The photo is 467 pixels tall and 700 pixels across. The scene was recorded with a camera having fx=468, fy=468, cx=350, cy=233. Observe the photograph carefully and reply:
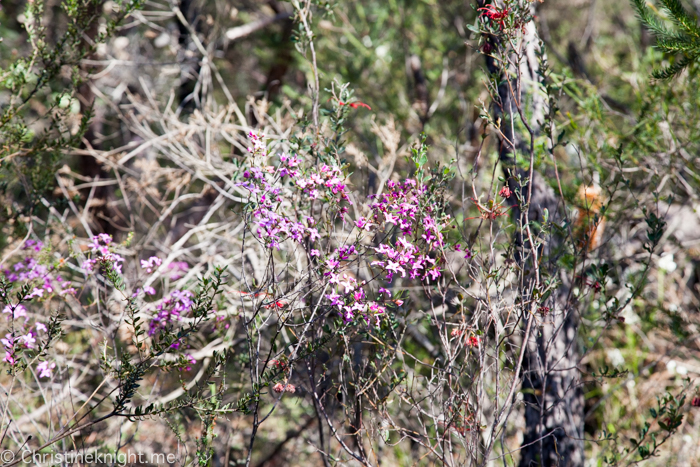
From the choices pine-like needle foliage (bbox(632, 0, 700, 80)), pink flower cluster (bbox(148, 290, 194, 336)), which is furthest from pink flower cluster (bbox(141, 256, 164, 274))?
pine-like needle foliage (bbox(632, 0, 700, 80))

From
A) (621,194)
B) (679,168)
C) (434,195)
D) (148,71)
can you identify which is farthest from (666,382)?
(148,71)

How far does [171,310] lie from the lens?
8.07ft

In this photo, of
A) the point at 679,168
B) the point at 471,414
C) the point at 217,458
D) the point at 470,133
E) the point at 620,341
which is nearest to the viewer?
the point at 471,414

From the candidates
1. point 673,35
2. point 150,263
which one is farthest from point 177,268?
point 673,35

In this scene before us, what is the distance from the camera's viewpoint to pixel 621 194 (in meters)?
4.05

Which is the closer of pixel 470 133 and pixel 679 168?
pixel 679 168

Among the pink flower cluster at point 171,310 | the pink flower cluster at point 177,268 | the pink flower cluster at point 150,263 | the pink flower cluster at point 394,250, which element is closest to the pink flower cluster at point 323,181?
the pink flower cluster at point 394,250

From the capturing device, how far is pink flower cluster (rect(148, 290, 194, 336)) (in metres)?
2.36

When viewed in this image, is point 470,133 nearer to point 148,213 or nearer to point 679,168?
point 679,168

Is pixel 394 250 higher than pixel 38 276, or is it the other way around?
pixel 38 276

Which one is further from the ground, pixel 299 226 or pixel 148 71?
pixel 148 71

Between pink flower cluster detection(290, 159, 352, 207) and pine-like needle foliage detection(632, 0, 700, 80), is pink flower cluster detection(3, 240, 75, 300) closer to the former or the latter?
pink flower cluster detection(290, 159, 352, 207)

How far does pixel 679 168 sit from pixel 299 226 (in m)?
2.91

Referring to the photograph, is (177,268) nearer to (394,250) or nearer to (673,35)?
(394,250)
